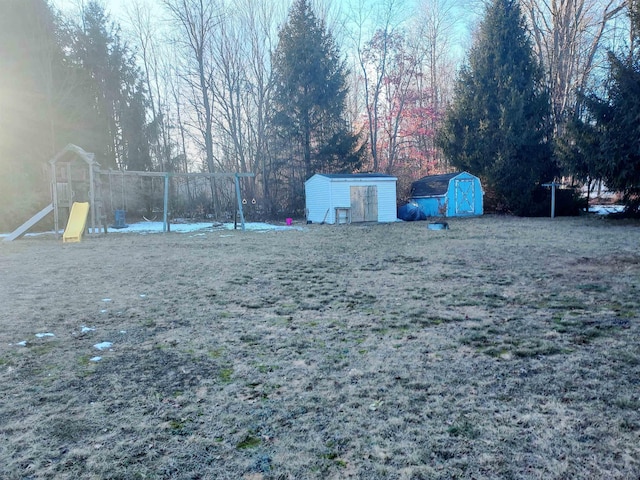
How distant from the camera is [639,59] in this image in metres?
14.2

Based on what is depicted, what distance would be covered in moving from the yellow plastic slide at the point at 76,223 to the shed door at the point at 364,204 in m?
10.5

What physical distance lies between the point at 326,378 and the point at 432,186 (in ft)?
65.9

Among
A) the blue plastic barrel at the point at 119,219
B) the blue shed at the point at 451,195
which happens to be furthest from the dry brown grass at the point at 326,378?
the blue shed at the point at 451,195

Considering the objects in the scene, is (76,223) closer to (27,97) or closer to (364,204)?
(27,97)

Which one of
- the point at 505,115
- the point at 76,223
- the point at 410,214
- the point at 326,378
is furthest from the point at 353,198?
the point at 326,378

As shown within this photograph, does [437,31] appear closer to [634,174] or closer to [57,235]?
[634,174]

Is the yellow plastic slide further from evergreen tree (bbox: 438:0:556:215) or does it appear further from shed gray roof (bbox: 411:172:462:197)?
evergreen tree (bbox: 438:0:556:215)

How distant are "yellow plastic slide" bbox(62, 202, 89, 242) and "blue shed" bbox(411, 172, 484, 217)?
1521 centimetres

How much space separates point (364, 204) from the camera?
61.3 feet

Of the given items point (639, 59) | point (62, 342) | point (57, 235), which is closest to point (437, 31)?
point (639, 59)

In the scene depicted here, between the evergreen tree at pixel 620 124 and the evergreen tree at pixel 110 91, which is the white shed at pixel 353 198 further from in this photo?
the evergreen tree at pixel 110 91

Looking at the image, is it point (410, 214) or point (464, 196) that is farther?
point (464, 196)

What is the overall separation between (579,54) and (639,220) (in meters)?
13.5

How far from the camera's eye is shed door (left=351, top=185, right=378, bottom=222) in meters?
18.5
